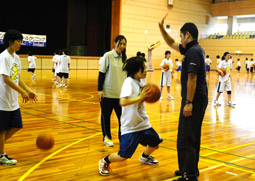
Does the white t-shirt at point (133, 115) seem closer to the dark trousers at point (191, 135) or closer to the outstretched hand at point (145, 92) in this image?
the outstretched hand at point (145, 92)

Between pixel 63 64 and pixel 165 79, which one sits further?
pixel 63 64

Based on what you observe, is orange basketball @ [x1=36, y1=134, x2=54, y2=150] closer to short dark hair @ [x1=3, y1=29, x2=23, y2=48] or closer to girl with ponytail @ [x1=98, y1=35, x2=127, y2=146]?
girl with ponytail @ [x1=98, y1=35, x2=127, y2=146]

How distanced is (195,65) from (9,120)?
227 cm

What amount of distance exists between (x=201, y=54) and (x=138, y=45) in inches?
1025

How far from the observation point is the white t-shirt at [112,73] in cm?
491

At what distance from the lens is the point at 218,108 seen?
9305mm

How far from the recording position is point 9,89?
3.92m

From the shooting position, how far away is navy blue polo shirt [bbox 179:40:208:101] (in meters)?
3.40

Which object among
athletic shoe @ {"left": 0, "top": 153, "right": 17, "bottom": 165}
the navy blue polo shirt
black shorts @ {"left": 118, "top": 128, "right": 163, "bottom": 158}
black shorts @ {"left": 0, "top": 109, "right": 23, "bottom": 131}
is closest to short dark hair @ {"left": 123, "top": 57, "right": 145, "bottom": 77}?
the navy blue polo shirt

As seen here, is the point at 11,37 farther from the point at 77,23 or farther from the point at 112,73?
the point at 77,23

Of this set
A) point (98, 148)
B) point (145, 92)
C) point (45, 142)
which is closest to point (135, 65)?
point (145, 92)

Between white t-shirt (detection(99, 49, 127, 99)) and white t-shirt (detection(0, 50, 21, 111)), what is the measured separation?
136 cm

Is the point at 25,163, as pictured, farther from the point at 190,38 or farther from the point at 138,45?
A: the point at 138,45

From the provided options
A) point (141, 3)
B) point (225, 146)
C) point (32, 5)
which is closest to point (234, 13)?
point (141, 3)
